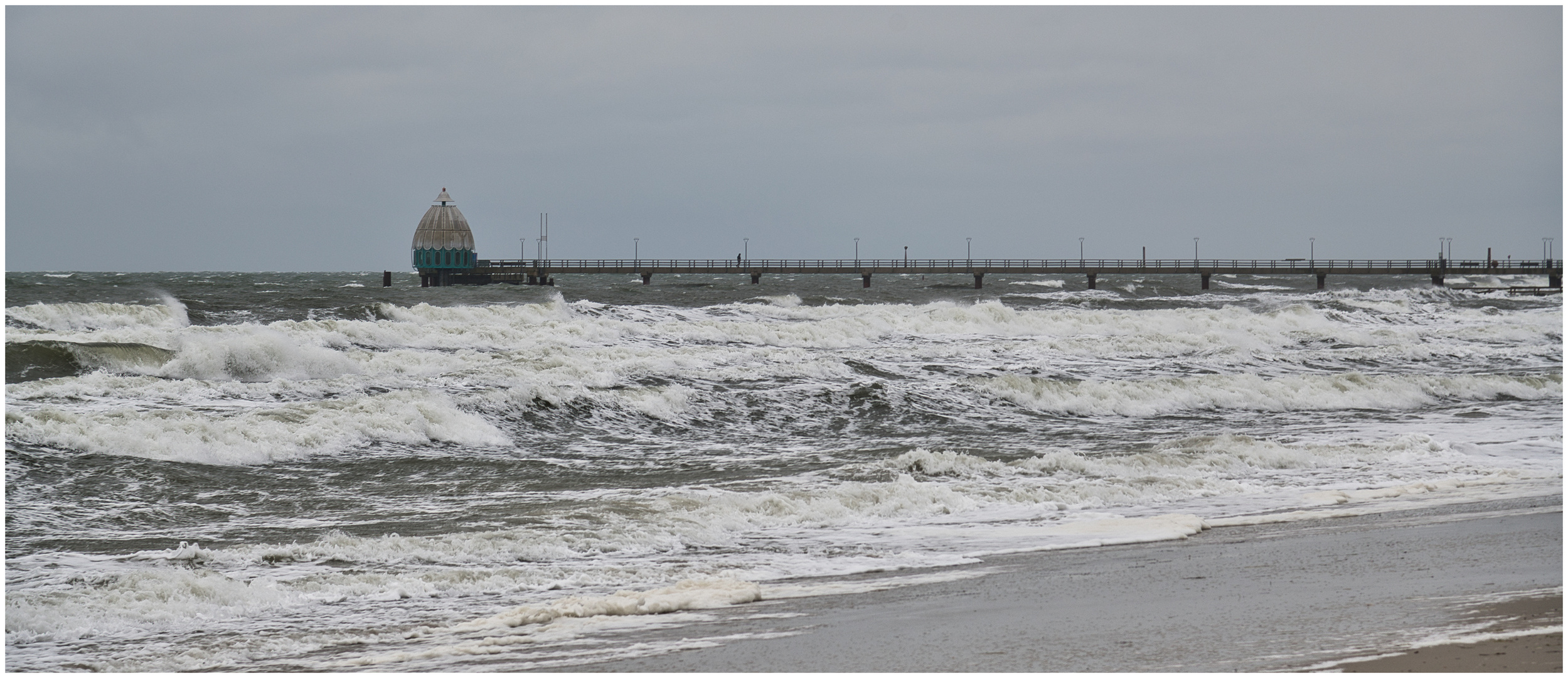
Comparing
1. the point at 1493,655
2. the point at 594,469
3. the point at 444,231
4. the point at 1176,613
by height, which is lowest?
the point at 594,469

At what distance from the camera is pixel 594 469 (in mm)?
13273

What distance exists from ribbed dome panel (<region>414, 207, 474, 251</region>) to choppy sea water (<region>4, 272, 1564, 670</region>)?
43.2 meters

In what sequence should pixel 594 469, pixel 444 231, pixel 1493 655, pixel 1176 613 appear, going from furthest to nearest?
pixel 444 231
pixel 594 469
pixel 1176 613
pixel 1493 655

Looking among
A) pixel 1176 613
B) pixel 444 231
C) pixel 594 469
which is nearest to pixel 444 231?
pixel 444 231

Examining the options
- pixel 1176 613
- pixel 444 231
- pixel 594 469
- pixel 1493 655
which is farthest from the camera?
pixel 444 231

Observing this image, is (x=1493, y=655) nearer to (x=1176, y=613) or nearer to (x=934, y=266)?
(x=1176, y=613)

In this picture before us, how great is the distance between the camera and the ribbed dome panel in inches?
2918

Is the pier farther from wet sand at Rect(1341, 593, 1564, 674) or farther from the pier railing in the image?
wet sand at Rect(1341, 593, 1564, 674)

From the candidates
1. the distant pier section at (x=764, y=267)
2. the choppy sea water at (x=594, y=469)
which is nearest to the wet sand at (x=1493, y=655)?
the choppy sea water at (x=594, y=469)

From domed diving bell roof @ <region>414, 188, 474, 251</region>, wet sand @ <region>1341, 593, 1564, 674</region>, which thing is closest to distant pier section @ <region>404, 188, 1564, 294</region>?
domed diving bell roof @ <region>414, 188, 474, 251</region>

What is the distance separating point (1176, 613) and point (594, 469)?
7972 mm

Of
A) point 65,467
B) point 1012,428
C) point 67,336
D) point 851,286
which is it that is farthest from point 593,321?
point 851,286

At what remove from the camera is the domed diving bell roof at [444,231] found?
74.1m

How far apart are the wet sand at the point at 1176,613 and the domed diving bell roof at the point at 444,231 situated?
228 ft
